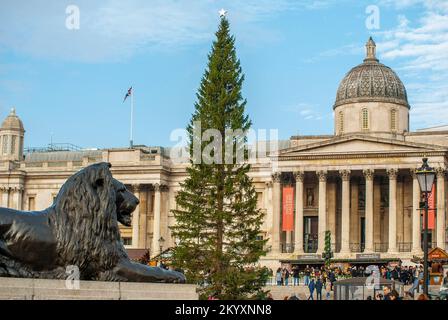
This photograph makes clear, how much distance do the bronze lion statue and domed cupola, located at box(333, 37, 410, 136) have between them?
67.3m

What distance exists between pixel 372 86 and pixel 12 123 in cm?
3756

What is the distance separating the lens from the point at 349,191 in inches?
3216

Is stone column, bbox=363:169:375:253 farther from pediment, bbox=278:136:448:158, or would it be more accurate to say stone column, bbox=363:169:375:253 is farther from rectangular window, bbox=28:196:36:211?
rectangular window, bbox=28:196:36:211

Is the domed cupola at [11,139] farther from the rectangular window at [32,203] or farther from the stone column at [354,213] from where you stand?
the stone column at [354,213]

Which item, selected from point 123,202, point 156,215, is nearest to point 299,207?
point 156,215

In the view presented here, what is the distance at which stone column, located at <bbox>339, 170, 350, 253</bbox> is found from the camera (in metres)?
78.4

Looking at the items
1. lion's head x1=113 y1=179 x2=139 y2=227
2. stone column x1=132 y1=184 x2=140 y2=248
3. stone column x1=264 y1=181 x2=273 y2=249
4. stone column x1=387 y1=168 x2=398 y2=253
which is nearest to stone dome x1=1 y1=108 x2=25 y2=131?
stone column x1=132 y1=184 x2=140 y2=248

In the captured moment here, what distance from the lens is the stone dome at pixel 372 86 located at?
3310 inches

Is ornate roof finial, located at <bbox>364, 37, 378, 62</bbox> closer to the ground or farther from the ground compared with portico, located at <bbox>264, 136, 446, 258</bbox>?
farther from the ground

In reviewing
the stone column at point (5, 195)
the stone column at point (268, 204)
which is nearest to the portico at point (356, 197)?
the stone column at point (268, 204)

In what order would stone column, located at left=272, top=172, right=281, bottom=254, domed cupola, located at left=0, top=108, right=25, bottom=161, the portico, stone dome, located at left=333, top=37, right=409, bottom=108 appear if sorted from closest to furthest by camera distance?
the portico < stone column, located at left=272, top=172, right=281, bottom=254 < stone dome, located at left=333, top=37, right=409, bottom=108 < domed cupola, located at left=0, top=108, right=25, bottom=161

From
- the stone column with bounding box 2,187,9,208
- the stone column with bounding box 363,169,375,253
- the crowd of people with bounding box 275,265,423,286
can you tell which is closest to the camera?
the crowd of people with bounding box 275,265,423,286
